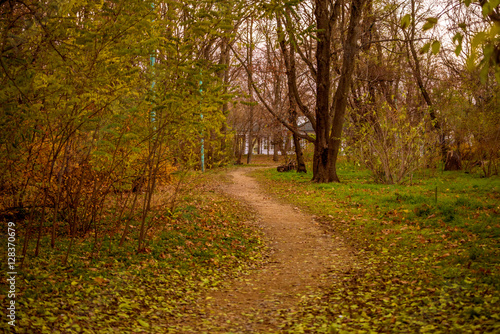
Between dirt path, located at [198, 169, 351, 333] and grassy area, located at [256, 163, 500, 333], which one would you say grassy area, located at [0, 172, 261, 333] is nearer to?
dirt path, located at [198, 169, 351, 333]

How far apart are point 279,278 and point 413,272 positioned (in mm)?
1927

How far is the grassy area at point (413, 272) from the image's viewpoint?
4262 mm

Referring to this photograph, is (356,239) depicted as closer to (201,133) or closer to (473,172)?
(201,133)

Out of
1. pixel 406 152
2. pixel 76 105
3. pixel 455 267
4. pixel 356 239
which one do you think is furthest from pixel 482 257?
pixel 406 152

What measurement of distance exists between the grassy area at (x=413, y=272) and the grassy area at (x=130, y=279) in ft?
5.40

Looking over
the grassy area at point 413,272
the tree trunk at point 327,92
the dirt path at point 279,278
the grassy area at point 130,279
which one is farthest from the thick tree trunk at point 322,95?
the grassy area at point 130,279

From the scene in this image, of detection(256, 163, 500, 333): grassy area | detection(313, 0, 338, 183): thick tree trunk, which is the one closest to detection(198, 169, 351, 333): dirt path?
detection(256, 163, 500, 333): grassy area

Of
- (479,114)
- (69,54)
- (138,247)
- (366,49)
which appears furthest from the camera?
(366,49)

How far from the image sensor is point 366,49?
65.2 feet

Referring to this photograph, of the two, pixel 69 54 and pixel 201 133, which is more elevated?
pixel 69 54

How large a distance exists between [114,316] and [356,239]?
516 centimetres

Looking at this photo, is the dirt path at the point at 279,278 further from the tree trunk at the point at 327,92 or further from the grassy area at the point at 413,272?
the tree trunk at the point at 327,92

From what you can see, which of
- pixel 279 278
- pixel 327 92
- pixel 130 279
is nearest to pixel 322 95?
pixel 327 92

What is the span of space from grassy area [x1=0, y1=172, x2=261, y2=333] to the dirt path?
364mm
